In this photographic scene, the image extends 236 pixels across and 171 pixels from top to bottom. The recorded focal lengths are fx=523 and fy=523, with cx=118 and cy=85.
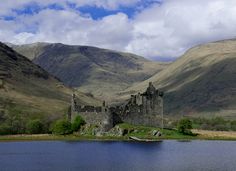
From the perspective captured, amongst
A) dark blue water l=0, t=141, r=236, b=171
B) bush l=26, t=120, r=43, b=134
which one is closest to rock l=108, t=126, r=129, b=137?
dark blue water l=0, t=141, r=236, b=171

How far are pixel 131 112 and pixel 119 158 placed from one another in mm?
61725

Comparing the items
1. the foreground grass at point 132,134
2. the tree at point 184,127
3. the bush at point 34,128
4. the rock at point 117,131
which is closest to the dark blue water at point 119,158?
the foreground grass at point 132,134

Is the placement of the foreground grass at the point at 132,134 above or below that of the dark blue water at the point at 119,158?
above

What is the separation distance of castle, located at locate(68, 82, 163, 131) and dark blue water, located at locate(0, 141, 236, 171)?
31.0m

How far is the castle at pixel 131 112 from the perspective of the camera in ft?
512

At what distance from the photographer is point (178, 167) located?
8125 cm

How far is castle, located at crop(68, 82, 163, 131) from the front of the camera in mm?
156000

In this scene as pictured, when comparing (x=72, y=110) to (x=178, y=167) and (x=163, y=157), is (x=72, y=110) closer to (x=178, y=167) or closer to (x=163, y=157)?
(x=163, y=157)

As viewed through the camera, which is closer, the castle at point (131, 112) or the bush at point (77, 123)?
the castle at point (131, 112)

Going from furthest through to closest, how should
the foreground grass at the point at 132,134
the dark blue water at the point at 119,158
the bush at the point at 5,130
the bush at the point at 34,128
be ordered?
the bush at the point at 34,128 → the bush at the point at 5,130 → the foreground grass at the point at 132,134 → the dark blue water at the point at 119,158

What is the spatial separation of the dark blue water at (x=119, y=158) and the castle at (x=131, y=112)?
31.0 m

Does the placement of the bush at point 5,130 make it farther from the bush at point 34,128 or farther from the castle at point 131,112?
the castle at point 131,112

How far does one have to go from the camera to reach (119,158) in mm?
96750

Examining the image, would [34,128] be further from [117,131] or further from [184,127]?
[184,127]
